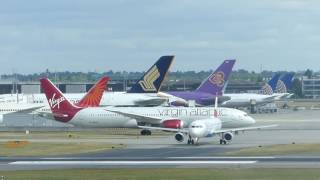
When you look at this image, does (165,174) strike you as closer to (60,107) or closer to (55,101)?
(60,107)

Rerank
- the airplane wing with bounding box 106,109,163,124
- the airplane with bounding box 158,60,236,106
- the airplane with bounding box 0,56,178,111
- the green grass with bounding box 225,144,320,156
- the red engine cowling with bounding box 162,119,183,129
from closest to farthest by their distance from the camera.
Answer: the green grass with bounding box 225,144,320,156 → the red engine cowling with bounding box 162,119,183,129 → the airplane wing with bounding box 106,109,163,124 → the airplane with bounding box 0,56,178,111 → the airplane with bounding box 158,60,236,106

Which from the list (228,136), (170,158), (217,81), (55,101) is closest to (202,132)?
(228,136)

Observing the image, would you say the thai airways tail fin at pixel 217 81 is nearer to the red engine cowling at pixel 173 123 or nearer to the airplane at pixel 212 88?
the airplane at pixel 212 88

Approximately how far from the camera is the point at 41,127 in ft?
347

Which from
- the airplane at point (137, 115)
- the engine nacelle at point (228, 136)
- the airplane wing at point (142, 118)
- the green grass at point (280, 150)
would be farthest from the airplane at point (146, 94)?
the green grass at point (280, 150)

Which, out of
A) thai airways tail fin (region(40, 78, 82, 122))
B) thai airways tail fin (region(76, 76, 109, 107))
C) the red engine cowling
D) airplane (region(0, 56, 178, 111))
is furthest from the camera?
airplane (region(0, 56, 178, 111))

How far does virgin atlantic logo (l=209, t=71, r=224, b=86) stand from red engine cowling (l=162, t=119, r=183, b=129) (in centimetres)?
3229

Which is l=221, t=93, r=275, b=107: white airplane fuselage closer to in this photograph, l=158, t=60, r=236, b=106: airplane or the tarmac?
l=158, t=60, r=236, b=106: airplane

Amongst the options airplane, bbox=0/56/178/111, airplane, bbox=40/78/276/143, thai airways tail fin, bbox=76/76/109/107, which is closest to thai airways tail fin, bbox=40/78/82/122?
airplane, bbox=40/78/276/143

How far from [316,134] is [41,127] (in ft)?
110

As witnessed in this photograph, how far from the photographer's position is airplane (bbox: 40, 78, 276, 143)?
90.8m

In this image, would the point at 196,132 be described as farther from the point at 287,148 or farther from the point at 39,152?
the point at 39,152

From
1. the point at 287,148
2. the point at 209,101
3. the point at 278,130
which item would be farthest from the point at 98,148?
the point at 209,101

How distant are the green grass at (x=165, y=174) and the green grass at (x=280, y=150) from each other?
13654 millimetres
